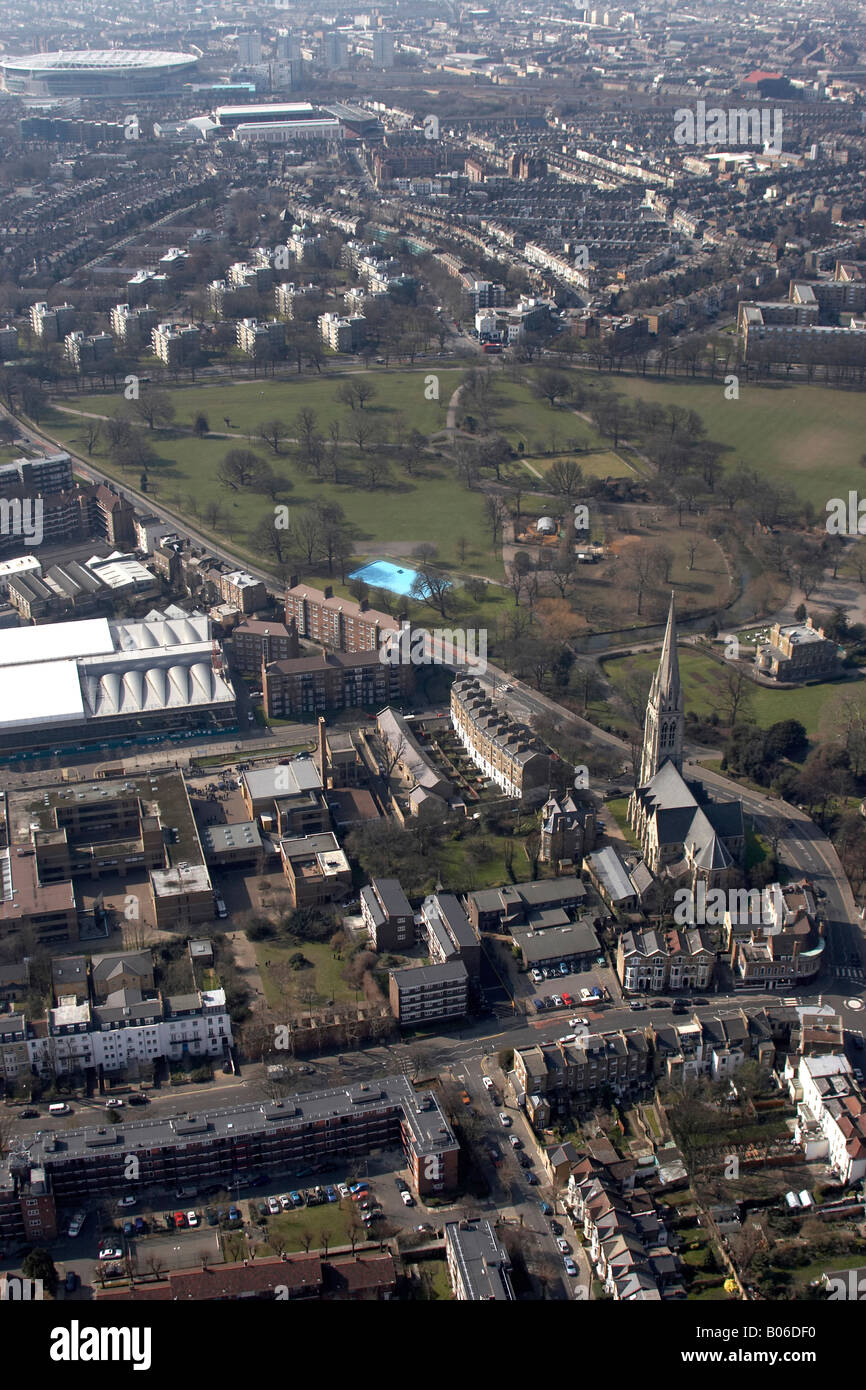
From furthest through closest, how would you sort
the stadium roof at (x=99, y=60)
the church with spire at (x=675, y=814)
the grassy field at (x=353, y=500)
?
the stadium roof at (x=99, y=60) → the grassy field at (x=353, y=500) → the church with spire at (x=675, y=814)

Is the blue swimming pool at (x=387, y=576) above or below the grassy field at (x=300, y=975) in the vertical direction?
above

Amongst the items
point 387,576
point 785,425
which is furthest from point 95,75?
point 387,576

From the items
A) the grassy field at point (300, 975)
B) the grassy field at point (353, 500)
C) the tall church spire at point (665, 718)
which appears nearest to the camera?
the grassy field at point (300, 975)

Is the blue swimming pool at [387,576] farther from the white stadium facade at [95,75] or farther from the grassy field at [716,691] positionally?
the white stadium facade at [95,75]

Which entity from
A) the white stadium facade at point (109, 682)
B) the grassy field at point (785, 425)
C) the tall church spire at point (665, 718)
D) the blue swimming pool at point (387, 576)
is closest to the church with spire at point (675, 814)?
the tall church spire at point (665, 718)

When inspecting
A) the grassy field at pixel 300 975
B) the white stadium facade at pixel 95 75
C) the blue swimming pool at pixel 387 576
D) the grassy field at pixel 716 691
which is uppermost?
the white stadium facade at pixel 95 75

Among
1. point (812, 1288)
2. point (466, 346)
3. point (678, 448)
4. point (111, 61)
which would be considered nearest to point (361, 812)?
point (812, 1288)
